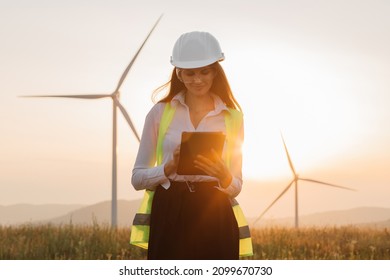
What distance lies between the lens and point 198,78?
6051mm

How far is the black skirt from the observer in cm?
596

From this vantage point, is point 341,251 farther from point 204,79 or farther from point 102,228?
point 204,79

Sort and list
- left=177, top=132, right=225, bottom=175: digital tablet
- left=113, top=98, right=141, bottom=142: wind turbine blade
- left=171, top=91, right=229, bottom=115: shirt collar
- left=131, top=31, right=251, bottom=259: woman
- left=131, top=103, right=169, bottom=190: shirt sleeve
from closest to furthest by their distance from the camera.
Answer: left=177, top=132, right=225, bottom=175: digital tablet, left=131, top=31, right=251, bottom=259: woman, left=131, top=103, right=169, bottom=190: shirt sleeve, left=171, top=91, right=229, bottom=115: shirt collar, left=113, top=98, right=141, bottom=142: wind turbine blade

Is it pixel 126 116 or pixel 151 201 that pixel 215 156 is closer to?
pixel 151 201

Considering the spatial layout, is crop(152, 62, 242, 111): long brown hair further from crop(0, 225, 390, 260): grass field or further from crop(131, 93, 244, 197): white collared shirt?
crop(0, 225, 390, 260): grass field

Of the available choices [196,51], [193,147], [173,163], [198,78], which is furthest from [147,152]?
[196,51]

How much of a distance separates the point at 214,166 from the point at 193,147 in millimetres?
276

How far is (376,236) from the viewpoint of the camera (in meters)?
16.7

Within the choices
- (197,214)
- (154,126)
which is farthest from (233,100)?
(197,214)

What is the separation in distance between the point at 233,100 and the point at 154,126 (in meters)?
0.90

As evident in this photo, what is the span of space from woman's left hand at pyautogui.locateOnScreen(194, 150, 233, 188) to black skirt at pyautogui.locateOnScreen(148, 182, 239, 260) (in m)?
0.25

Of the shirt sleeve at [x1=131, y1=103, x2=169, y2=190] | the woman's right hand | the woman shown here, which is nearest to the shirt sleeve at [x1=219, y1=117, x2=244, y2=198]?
the woman

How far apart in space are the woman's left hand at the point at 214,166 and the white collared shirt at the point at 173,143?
19 cm

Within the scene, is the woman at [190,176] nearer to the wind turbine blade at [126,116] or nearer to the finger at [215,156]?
the finger at [215,156]
